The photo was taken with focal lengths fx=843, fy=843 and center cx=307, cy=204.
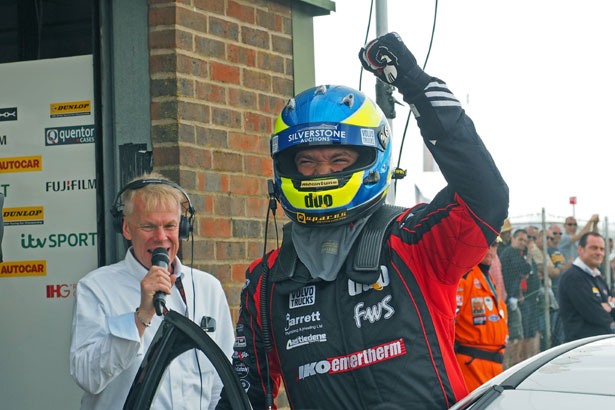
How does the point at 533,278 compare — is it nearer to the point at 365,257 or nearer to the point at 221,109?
the point at 221,109

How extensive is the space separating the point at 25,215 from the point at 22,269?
31 centimetres

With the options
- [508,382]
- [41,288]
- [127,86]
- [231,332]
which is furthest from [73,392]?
[508,382]

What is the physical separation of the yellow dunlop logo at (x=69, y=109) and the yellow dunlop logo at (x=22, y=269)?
84cm

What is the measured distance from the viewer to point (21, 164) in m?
4.76

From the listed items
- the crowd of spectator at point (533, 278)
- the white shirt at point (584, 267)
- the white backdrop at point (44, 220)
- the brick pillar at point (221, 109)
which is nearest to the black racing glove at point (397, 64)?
the brick pillar at point (221, 109)

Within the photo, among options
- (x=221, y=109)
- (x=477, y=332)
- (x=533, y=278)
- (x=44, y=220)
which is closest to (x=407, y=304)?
(x=221, y=109)

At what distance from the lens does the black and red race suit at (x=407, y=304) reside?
2.27m

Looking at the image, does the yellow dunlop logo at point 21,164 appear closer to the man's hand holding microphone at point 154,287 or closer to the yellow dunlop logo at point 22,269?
the yellow dunlop logo at point 22,269

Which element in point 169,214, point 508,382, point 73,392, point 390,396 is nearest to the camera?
point 508,382

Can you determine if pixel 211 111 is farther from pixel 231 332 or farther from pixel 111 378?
pixel 111 378

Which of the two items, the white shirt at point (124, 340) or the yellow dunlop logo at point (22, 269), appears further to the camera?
the yellow dunlop logo at point (22, 269)

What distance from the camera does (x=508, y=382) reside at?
2.07 meters

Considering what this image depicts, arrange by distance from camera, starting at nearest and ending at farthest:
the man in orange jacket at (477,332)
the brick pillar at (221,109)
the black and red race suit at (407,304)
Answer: the black and red race suit at (407,304)
the brick pillar at (221,109)
the man in orange jacket at (477,332)

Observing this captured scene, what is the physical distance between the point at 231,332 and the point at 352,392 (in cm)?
132
